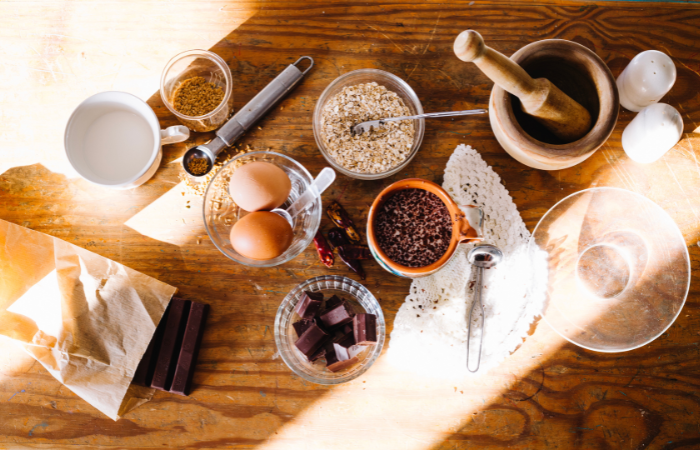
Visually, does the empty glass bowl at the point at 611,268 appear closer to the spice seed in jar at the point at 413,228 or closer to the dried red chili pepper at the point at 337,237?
the spice seed in jar at the point at 413,228

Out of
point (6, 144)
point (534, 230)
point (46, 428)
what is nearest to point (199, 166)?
point (6, 144)

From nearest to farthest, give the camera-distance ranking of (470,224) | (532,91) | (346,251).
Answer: (532,91)
(470,224)
(346,251)

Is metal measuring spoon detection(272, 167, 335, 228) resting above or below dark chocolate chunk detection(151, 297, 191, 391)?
above

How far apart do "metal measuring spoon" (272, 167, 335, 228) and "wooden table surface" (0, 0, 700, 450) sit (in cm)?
11

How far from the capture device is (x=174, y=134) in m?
1.14

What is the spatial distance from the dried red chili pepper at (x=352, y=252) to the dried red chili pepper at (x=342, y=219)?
3 cm

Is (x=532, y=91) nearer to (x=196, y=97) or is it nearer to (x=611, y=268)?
(x=611, y=268)

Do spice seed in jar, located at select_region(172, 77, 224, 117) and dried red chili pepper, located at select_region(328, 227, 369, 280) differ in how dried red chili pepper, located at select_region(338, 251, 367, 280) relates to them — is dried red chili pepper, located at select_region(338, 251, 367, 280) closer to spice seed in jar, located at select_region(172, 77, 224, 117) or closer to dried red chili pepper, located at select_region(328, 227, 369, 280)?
dried red chili pepper, located at select_region(328, 227, 369, 280)

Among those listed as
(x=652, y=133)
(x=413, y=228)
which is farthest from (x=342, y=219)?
(x=652, y=133)

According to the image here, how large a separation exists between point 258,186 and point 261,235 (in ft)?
0.41

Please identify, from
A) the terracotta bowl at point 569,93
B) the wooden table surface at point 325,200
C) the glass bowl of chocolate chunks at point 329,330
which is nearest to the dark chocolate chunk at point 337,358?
A: the glass bowl of chocolate chunks at point 329,330

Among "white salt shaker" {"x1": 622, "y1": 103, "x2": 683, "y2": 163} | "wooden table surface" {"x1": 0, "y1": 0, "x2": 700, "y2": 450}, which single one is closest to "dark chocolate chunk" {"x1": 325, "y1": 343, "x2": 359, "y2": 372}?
"wooden table surface" {"x1": 0, "y1": 0, "x2": 700, "y2": 450}

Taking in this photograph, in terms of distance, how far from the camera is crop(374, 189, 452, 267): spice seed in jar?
1.10 metres

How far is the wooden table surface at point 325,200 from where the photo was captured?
3.96 feet
